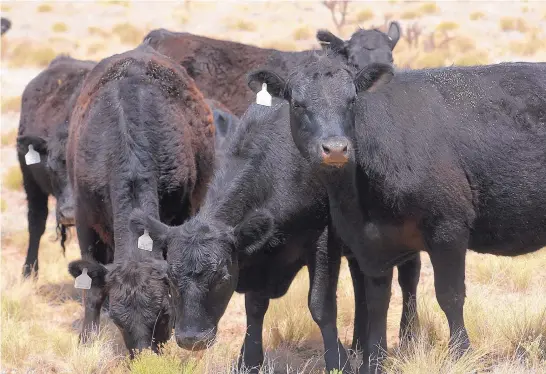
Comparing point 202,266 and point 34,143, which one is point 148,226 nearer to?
point 202,266

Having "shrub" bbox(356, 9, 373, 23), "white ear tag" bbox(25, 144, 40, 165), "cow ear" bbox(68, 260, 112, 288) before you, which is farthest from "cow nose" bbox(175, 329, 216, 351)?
"shrub" bbox(356, 9, 373, 23)

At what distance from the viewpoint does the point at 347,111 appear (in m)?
5.38

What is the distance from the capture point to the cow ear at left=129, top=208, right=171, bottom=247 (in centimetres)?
571

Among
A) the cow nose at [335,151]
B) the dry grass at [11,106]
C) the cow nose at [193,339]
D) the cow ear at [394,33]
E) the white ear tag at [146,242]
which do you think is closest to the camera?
the cow nose at [335,151]

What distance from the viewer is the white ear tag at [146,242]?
5898 millimetres

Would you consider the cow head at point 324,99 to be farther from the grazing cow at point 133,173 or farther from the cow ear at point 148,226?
the grazing cow at point 133,173

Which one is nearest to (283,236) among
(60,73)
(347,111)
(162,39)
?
(347,111)

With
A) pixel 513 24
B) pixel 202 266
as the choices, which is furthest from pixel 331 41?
pixel 513 24

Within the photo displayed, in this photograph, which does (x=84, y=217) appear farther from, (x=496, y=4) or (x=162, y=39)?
(x=496, y=4)

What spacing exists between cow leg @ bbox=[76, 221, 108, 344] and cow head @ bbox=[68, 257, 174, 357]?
1.83 ft

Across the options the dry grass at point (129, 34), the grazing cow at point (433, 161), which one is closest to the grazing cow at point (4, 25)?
the grazing cow at point (433, 161)

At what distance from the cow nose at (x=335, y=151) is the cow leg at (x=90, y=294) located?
245cm

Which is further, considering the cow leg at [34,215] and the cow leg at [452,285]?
the cow leg at [34,215]

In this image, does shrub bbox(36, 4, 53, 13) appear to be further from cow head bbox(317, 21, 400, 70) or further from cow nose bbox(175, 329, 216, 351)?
cow nose bbox(175, 329, 216, 351)
